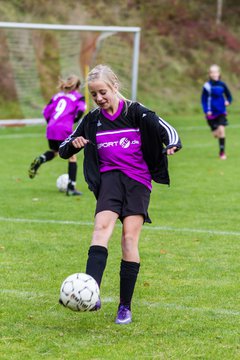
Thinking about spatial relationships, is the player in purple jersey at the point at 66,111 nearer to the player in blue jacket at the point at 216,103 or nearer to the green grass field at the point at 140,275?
the green grass field at the point at 140,275

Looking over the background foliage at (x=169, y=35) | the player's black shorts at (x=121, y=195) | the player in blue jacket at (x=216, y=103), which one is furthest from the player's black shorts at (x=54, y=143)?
the background foliage at (x=169, y=35)

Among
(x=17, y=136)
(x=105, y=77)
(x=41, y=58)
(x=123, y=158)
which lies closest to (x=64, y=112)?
(x=123, y=158)

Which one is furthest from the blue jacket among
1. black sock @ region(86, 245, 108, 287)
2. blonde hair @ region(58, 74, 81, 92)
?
black sock @ region(86, 245, 108, 287)

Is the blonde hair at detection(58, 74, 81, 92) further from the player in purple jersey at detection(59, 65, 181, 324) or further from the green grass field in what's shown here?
the player in purple jersey at detection(59, 65, 181, 324)

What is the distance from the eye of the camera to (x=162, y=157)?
5672 millimetres

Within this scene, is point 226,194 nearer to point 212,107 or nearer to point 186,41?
point 212,107

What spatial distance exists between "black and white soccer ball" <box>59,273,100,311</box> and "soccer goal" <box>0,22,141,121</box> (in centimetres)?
1695

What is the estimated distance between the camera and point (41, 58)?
79.1ft

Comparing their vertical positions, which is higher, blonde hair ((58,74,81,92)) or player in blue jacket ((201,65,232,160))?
blonde hair ((58,74,81,92))

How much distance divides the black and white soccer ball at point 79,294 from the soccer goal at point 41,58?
1695 cm

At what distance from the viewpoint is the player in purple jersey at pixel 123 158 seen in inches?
217

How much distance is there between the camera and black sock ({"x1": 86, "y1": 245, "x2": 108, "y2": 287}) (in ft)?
17.5

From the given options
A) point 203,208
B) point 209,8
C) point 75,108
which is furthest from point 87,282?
point 209,8

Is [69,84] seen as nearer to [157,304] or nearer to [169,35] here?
[157,304]
